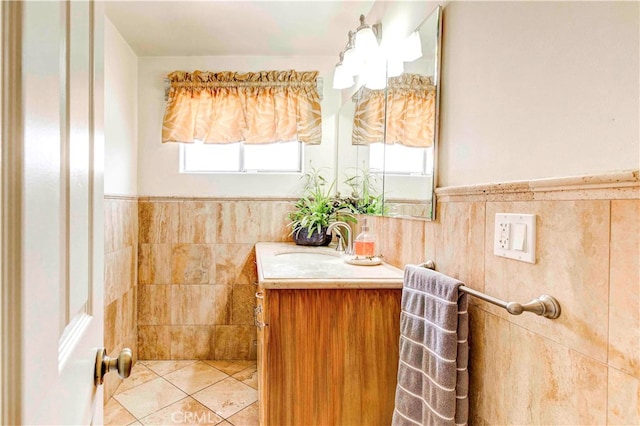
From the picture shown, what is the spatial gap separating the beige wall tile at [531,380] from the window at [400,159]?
2.02ft

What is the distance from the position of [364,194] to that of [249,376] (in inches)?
Answer: 60.2

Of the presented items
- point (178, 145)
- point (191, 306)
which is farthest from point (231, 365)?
point (178, 145)

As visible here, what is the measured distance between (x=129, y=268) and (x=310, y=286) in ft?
6.06

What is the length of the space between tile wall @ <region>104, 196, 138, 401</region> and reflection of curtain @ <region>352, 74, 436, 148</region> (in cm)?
171

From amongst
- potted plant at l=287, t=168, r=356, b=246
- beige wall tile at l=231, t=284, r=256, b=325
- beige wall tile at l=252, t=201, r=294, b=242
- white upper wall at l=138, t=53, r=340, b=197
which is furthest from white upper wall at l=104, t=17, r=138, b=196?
→ potted plant at l=287, t=168, r=356, b=246

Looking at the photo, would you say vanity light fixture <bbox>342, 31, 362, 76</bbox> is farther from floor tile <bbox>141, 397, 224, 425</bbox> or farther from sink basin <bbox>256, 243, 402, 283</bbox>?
floor tile <bbox>141, 397, 224, 425</bbox>

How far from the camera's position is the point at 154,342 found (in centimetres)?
269

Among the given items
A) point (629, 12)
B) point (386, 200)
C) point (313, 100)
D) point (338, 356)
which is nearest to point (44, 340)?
point (629, 12)

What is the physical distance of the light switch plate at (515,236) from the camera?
2.62 ft

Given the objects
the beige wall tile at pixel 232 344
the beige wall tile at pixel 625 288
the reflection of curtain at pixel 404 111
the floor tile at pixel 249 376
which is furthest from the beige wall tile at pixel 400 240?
the beige wall tile at pixel 232 344

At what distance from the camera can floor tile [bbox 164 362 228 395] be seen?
7.61ft

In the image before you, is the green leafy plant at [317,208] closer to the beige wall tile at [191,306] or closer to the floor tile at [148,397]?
the beige wall tile at [191,306]

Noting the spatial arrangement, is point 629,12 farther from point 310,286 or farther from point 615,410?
point 310,286

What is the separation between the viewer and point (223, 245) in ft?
8.89
